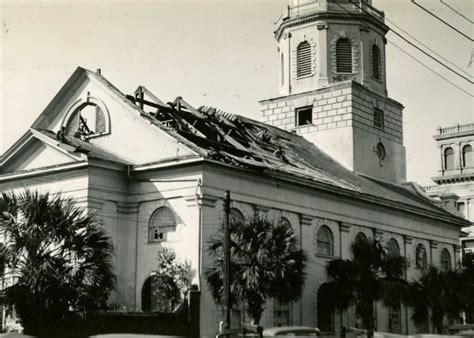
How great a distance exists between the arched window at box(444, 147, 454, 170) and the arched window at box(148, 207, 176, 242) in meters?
60.0

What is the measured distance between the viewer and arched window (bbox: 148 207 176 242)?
37875 millimetres

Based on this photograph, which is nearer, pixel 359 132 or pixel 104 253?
pixel 104 253

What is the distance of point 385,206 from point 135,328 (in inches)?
829

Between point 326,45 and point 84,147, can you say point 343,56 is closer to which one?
point 326,45

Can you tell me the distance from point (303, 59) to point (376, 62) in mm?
5111

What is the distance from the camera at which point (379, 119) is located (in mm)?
55469

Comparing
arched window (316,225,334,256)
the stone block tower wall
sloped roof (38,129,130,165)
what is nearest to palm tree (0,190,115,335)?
sloped roof (38,129,130,165)

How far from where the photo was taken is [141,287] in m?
37.9

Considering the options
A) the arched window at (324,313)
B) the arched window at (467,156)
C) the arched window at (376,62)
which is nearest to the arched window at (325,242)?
the arched window at (324,313)

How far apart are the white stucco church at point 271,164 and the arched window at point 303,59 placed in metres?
0.07

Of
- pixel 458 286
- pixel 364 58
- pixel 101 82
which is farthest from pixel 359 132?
pixel 101 82

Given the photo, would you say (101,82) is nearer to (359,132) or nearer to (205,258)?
(205,258)

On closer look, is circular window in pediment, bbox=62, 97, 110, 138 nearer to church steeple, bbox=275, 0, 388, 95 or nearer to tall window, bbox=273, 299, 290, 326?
tall window, bbox=273, 299, 290, 326

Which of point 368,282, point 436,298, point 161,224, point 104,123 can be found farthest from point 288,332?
point 436,298
